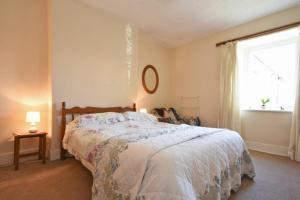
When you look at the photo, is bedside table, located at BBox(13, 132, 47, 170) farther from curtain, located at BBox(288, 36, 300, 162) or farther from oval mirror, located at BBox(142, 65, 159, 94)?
curtain, located at BBox(288, 36, 300, 162)

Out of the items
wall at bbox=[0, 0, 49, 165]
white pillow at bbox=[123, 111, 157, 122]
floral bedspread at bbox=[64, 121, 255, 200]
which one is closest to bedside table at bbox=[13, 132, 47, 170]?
wall at bbox=[0, 0, 49, 165]

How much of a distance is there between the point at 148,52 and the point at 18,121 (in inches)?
128

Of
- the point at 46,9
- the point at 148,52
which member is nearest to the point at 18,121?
the point at 46,9

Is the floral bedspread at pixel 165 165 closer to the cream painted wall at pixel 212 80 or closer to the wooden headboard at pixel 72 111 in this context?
the wooden headboard at pixel 72 111

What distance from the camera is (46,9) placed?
3.08 m

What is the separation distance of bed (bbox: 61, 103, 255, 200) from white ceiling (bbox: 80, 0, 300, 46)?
7.57 ft

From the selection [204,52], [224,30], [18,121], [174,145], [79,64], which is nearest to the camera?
[174,145]

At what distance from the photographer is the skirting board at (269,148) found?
3.33m

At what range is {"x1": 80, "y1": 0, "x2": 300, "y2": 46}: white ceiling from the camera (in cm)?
304

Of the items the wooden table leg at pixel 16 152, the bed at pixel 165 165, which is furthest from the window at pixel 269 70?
the wooden table leg at pixel 16 152

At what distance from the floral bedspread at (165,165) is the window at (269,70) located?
86.2 inches

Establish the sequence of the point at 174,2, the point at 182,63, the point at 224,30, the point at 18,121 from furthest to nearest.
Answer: the point at 182,63
the point at 224,30
the point at 174,2
the point at 18,121

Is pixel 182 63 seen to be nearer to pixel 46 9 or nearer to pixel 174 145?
pixel 46 9

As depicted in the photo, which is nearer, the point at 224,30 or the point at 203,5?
the point at 203,5
